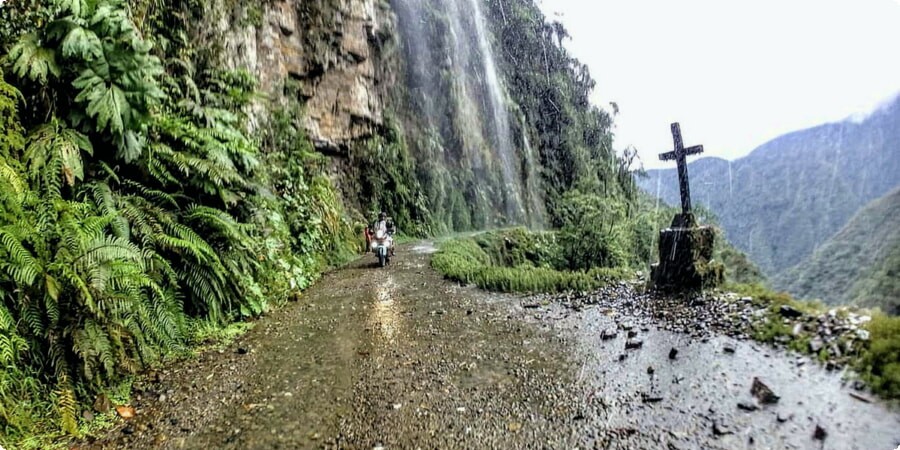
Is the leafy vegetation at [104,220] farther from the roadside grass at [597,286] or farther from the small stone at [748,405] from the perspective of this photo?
the small stone at [748,405]

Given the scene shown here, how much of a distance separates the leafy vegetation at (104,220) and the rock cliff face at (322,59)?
4265 mm

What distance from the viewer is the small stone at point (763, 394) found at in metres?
2.68

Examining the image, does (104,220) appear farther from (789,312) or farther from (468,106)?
(468,106)

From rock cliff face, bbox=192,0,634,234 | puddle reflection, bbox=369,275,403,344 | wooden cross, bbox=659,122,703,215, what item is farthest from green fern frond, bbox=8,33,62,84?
wooden cross, bbox=659,122,703,215

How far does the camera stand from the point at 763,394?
2.71 metres

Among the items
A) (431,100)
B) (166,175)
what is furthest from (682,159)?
(431,100)

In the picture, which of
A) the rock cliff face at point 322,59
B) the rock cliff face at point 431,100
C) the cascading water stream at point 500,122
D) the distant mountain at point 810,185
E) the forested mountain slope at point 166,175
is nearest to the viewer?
the forested mountain slope at point 166,175

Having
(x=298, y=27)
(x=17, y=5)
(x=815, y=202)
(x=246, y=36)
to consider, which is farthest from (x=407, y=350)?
(x=298, y=27)

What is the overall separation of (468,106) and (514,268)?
1286 cm

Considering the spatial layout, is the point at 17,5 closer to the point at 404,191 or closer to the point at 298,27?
the point at 298,27

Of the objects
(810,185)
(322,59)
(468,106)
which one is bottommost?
(810,185)

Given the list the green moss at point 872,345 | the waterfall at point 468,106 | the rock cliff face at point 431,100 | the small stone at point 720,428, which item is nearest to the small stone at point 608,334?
the green moss at point 872,345

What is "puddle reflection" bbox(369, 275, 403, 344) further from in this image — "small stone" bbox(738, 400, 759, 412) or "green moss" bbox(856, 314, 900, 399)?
"green moss" bbox(856, 314, 900, 399)

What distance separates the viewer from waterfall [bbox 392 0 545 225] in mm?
18312
